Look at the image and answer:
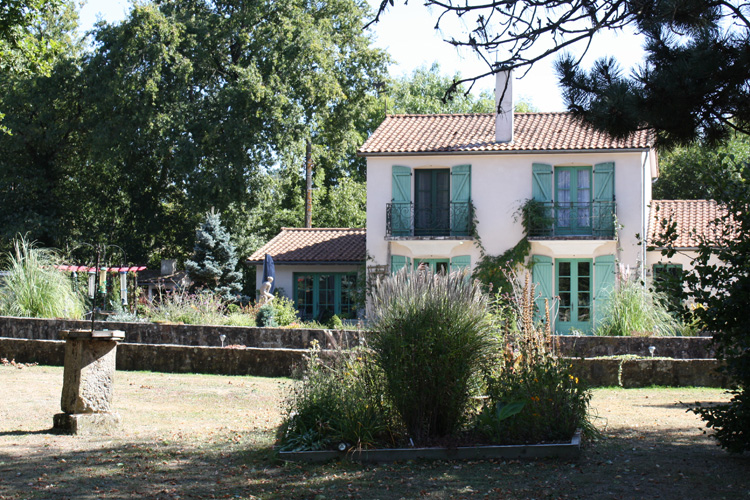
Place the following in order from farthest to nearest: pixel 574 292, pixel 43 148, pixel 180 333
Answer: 1. pixel 43 148
2. pixel 574 292
3. pixel 180 333

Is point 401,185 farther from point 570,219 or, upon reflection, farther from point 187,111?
point 187,111

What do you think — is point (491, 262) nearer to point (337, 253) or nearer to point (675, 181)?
point (337, 253)

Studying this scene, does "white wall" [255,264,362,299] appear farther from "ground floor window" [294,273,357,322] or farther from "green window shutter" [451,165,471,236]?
"green window shutter" [451,165,471,236]

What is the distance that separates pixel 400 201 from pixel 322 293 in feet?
16.5

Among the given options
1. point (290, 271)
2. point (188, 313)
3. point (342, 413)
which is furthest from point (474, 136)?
point (342, 413)

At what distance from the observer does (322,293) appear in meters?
24.3

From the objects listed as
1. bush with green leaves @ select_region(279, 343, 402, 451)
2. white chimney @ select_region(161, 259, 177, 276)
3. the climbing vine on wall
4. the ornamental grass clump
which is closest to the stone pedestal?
bush with green leaves @ select_region(279, 343, 402, 451)

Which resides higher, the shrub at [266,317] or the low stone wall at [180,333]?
the shrub at [266,317]

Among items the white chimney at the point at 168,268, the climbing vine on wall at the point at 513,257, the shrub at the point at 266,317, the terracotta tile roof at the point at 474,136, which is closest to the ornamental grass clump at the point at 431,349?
the shrub at the point at 266,317

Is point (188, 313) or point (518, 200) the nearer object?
point (188, 313)

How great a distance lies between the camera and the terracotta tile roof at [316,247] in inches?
939

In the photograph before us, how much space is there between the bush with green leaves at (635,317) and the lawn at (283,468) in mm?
5652

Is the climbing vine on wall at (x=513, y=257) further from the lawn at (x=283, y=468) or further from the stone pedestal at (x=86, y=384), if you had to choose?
the stone pedestal at (x=86, y=384)

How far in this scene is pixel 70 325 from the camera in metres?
15.4
